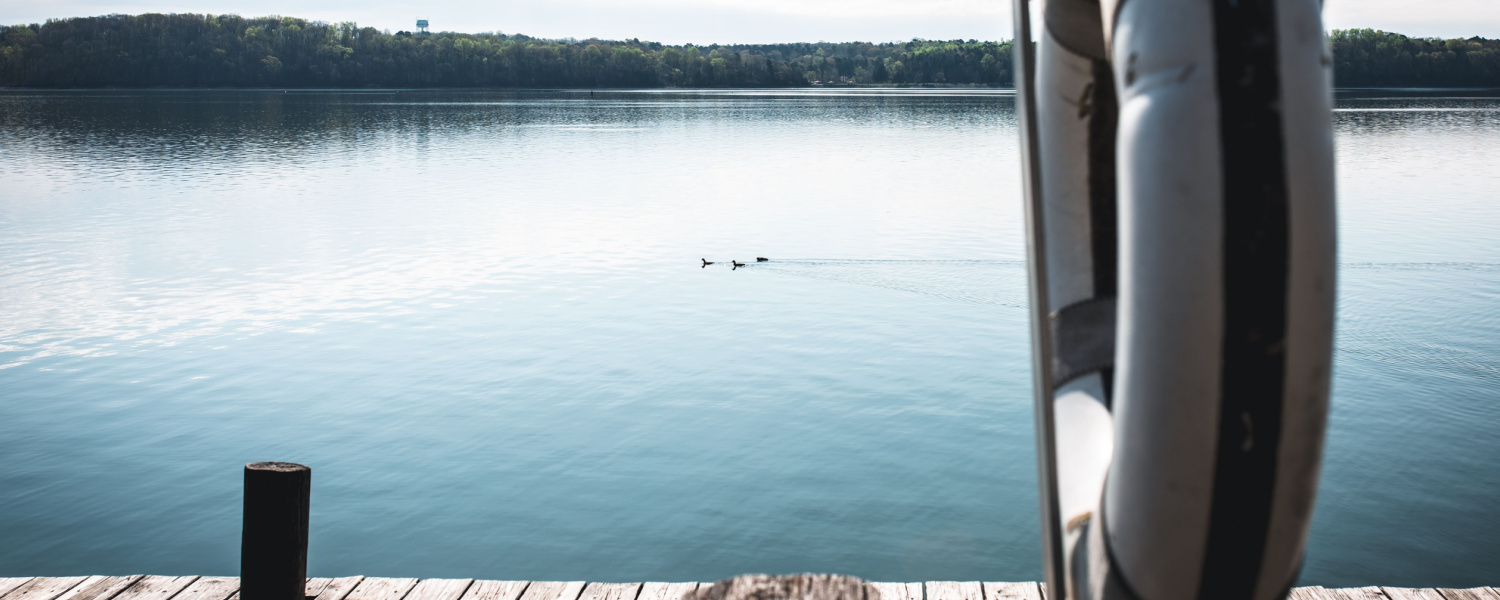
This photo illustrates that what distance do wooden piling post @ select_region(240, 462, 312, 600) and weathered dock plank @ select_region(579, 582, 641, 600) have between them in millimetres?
1083

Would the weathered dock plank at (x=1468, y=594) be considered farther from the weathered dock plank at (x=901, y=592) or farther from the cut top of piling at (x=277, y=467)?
the cut top of piling at (x=277, y=467)

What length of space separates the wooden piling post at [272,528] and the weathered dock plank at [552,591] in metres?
0.87

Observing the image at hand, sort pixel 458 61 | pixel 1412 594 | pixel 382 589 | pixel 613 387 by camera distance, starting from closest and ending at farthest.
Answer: pixel 1412 594, pixel 382 589, pixel 613 387, pixel 458 61

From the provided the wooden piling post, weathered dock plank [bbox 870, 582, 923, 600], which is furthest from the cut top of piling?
weathered dock plank [bbox 870, 582, 923, 600]

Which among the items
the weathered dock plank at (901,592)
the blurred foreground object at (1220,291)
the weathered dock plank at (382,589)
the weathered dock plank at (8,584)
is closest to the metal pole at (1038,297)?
the blurred foreground object at (1220,291)

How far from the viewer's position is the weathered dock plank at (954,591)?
13.7ft

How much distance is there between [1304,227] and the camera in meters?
1.01

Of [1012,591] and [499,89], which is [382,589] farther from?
[499,89]

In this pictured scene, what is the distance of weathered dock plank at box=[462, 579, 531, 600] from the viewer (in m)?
4.34

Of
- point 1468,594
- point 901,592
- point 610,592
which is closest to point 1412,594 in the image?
point 1468,594

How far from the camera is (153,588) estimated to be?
4438mm

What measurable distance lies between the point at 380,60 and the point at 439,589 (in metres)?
151

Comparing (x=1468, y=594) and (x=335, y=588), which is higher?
(x=335, y=588)

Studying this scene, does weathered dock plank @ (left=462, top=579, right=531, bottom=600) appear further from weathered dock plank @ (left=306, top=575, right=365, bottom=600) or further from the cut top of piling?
the cut top of piling
